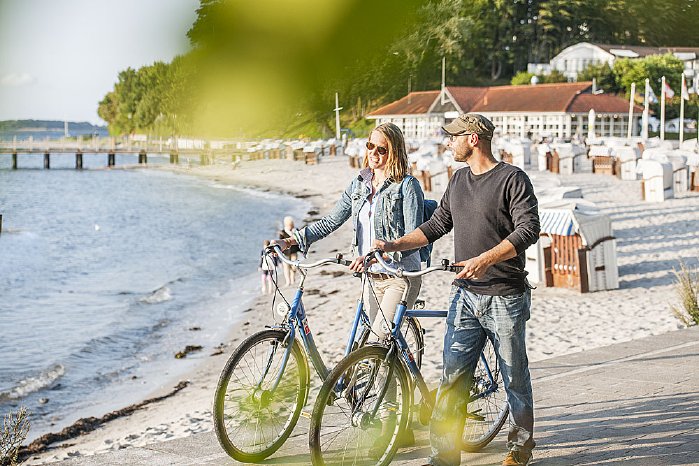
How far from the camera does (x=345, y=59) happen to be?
3.00 m

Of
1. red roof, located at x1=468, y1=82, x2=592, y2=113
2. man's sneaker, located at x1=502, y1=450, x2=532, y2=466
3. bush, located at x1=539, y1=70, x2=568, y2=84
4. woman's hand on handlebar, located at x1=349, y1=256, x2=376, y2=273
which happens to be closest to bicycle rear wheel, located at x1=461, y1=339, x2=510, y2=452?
man's sneaker, located at x1=502, y1=450, x2=532, y2=466

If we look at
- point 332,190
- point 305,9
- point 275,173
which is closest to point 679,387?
point 305,9

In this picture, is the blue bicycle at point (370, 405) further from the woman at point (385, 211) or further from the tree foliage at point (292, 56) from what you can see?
the tree foliage at point (292, 56)

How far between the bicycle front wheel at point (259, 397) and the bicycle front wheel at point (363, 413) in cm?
24

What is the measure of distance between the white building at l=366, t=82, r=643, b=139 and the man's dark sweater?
46.5 metres

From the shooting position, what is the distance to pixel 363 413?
3.39 m

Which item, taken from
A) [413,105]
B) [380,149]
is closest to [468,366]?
[380,149]

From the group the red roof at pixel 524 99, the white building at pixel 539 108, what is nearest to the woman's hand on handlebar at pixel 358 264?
the white building at pixel 539 108

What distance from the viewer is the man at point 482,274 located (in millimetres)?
3135

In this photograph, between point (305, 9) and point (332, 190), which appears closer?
point (305, 9)

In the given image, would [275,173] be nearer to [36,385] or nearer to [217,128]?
[36,385]

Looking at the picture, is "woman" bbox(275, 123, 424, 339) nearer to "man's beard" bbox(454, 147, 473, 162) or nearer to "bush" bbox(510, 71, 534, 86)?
"man's beard" bbox(454, 147, 473, 162)

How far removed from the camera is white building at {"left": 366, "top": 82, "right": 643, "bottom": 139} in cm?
5112

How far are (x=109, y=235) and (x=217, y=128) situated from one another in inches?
955
